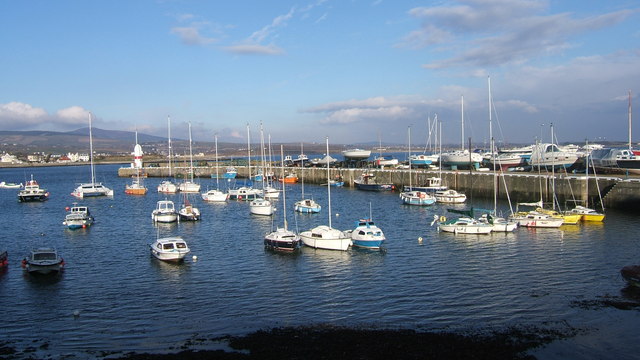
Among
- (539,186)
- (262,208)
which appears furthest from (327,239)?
(539,186)

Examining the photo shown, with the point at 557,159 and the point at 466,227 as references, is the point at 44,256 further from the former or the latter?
the point at 557,159

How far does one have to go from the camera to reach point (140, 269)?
3528 cm

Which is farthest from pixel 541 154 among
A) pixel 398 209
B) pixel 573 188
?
pixel 398 209

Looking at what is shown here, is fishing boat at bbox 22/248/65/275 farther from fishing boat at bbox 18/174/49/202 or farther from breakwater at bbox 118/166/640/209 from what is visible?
fishing boat at bbox 18/174/49/202

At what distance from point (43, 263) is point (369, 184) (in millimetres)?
63951

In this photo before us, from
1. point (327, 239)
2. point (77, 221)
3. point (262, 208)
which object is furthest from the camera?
point (262, 208)

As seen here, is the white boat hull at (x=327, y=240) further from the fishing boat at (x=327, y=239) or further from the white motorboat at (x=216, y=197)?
the white motorboat at (x=216, y=197)

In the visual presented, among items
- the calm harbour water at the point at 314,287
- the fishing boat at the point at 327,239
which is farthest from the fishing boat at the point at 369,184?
the fishing boat at the point at 327,239

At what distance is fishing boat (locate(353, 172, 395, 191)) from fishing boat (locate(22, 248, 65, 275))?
61277 millimetres

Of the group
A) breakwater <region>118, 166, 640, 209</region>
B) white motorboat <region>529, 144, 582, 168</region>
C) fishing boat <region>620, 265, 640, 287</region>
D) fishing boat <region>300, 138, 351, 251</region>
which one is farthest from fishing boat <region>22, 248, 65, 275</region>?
white motorboat <region>529, 144, 582, 168</region>

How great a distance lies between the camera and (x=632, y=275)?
27719 mm

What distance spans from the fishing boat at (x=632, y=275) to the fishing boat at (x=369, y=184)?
6122 centimetres

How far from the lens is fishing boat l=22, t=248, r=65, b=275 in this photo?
107 ft

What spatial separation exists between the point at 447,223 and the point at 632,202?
2189cm
